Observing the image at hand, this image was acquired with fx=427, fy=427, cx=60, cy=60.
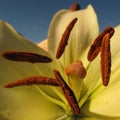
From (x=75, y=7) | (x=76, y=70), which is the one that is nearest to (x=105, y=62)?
(x=76, y=70)

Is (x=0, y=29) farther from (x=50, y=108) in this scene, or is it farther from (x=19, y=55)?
(x=50, y=108)

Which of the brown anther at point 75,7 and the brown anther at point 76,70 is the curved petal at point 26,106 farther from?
the brown anther at point 75,7

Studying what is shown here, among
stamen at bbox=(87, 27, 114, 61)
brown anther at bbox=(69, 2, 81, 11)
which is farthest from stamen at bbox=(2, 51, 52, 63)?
brown anther at bbox=(69, 2, 81, 11)

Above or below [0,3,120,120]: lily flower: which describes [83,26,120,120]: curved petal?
below

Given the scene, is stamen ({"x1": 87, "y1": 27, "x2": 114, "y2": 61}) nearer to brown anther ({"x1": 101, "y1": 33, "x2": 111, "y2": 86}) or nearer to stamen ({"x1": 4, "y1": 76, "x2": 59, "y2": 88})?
brown anther ({"x1": 101, "y1": 33, "x2": 111, "y2": 86})

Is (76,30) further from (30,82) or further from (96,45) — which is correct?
(30,82)

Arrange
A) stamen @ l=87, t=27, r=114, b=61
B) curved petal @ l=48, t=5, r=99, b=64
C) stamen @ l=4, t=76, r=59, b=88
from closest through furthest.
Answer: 1. stamen @ l=4, t=76, r=59, b=88
2. stamen @ l=87, t=27, r=114, b=61
3. curved petal @ l=48, t=5, r=99, b=64
